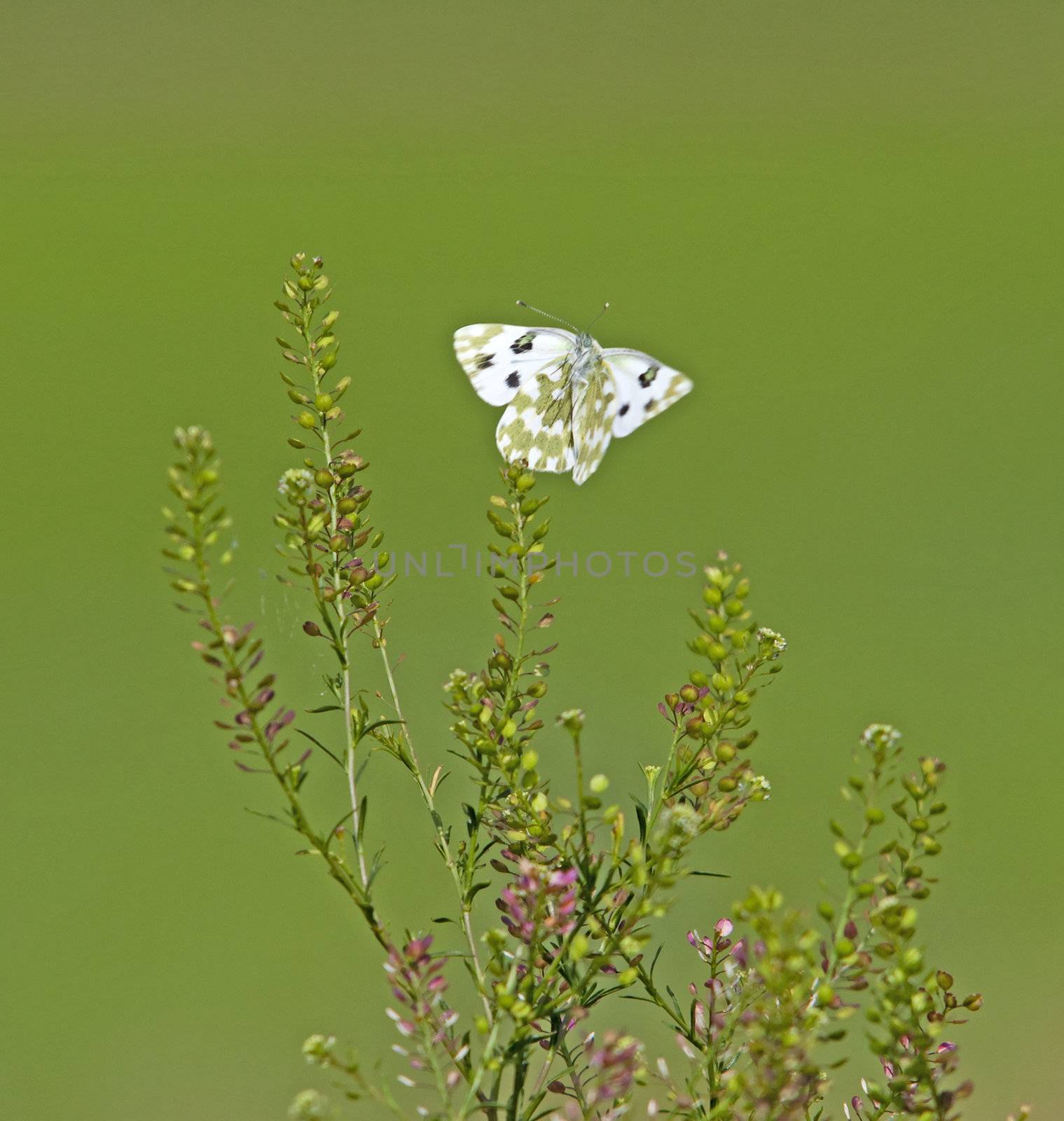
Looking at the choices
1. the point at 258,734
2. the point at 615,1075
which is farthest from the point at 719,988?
the point at 258,734

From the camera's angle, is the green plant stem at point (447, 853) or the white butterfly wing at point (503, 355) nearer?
the green plant stem at point (447, 853)

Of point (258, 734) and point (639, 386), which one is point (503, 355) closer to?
point (639, 386)

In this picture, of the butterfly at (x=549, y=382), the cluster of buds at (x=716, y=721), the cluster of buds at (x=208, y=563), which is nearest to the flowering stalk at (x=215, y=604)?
the cluster of buds at (x=208, y=563)

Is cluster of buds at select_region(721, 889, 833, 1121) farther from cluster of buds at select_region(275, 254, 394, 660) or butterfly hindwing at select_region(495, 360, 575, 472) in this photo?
butterfly hindwing at select_region(495, 360, 575, 472)

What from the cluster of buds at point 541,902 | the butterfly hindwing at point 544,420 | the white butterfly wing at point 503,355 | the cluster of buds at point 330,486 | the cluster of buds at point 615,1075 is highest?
the white butterfly wing at point 503,355

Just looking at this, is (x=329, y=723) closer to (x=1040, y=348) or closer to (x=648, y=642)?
(x=648, y=642)

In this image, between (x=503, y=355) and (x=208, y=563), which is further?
(x=503, y=355)

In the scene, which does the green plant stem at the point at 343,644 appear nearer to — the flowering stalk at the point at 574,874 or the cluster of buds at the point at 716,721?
the flowering stalk at the point at 574,874

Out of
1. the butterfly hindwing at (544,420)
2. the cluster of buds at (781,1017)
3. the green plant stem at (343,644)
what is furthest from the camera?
the butterfly hindwing at (544,420)
